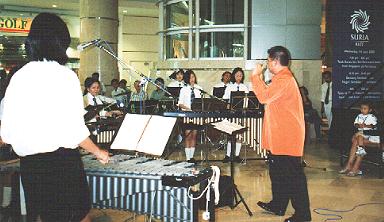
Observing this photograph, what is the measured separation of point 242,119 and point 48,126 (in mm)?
5710

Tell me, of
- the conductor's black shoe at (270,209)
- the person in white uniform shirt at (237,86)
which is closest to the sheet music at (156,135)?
the conductor's black shoe at (270,209)

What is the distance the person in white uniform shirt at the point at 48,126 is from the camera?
243cm

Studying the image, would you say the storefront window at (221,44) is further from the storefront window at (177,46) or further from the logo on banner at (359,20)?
the logo on banner at (359,20)

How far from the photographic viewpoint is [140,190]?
135 inches

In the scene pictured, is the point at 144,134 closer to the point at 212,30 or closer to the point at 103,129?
the point at 103,129

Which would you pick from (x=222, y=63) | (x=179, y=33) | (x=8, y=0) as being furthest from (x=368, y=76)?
(x=8, y=0)

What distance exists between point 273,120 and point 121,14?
567 inches

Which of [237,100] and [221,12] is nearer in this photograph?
[237,100]

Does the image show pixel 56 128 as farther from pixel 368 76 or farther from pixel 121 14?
pixel 121 14

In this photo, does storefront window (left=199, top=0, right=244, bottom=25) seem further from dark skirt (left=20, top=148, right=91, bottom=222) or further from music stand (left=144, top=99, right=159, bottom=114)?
dark skirt (left=20, top=148, right=91, bottom=222)

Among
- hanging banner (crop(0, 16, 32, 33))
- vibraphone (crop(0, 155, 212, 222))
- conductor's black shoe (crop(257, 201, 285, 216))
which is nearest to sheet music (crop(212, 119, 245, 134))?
conductor's black shoe (crop(257, 201, 285, 216))

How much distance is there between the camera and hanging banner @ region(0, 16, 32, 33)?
Result: 17.0 m

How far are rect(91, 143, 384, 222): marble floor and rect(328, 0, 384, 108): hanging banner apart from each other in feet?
5.46

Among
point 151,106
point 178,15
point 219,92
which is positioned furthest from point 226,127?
point 178,15
